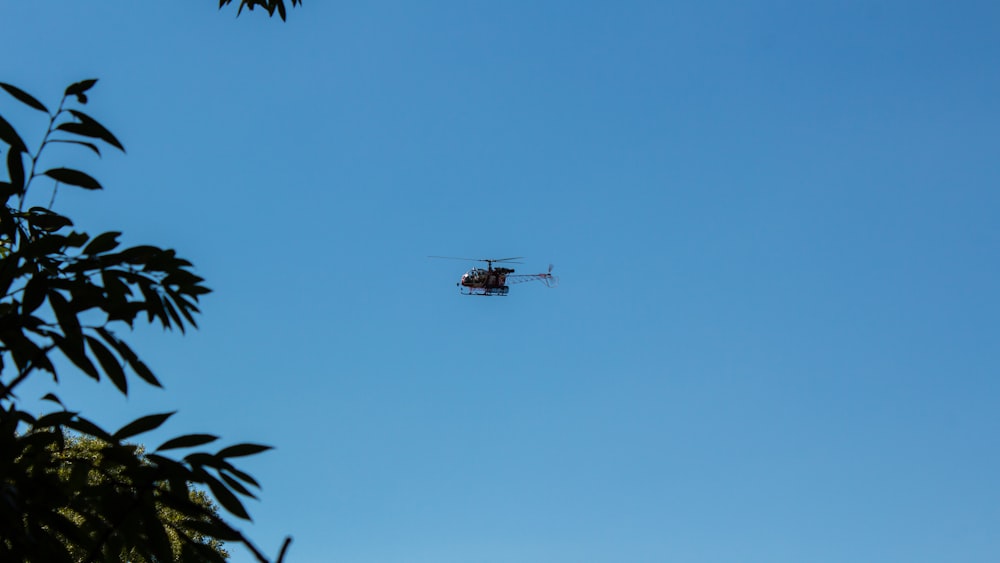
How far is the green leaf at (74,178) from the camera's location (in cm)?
467

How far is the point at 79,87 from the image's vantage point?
4391mm

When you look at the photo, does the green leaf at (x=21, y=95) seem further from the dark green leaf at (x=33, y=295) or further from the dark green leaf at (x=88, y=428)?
the dark green leaf at (x=88, y=428)

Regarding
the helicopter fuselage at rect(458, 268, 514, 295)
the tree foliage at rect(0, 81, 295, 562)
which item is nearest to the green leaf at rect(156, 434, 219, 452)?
the tree foliage at rect(0, 81, 295, 562)

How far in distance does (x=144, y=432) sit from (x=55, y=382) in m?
0.40

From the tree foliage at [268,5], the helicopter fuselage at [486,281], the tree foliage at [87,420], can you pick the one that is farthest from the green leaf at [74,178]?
the helicopter fuselage at [486,281]

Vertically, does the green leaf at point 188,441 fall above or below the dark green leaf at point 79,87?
below

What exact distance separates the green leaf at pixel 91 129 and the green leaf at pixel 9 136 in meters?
0.19

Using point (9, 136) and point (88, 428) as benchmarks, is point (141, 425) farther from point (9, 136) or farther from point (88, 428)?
point (9, 136)

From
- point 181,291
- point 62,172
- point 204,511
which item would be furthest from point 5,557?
point 62,172

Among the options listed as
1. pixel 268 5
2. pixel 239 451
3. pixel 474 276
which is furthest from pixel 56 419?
pixel 474 276

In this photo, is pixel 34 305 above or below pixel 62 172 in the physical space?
below

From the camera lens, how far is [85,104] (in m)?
4.46

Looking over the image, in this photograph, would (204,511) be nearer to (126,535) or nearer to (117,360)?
(126,535)

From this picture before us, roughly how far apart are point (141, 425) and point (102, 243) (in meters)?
0.87
